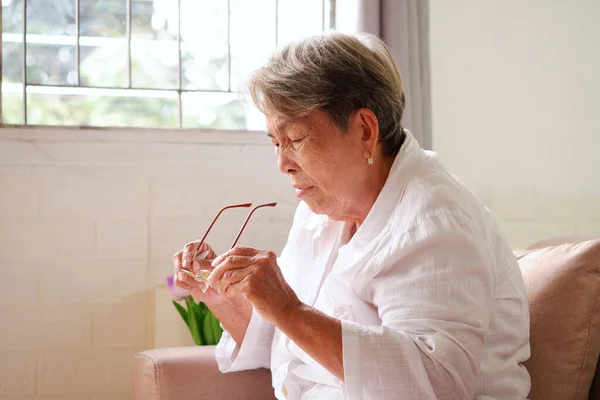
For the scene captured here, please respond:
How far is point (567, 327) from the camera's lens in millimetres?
1466

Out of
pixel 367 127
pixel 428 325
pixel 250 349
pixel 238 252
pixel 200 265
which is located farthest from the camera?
pixel 250 349

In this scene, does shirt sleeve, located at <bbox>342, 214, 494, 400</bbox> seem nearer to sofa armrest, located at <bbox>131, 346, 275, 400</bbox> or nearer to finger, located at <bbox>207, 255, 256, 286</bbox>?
finger, located at <bbox>207, 255, 256, 286</bbox>

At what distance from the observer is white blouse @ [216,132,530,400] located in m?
1.25

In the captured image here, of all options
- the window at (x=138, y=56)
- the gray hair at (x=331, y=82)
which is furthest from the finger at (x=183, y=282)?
the window at (x=138, y=56)

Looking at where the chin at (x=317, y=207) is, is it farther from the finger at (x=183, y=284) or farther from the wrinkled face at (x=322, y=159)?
the finger at (x=183, y=284)

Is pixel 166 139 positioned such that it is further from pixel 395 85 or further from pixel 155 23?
pixel 395 85

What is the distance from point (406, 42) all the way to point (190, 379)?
1487 mm

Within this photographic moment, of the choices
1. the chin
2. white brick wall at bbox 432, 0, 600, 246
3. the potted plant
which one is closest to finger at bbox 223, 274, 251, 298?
the chin

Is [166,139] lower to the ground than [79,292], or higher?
higher

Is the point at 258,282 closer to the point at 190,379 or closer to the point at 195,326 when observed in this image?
the point at 190,379

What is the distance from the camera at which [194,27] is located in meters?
2.89

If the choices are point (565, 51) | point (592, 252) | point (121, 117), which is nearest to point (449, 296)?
point (592, 252)

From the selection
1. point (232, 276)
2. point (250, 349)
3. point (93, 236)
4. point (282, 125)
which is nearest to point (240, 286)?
point (232, 276)

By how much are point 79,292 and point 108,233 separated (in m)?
0.22
